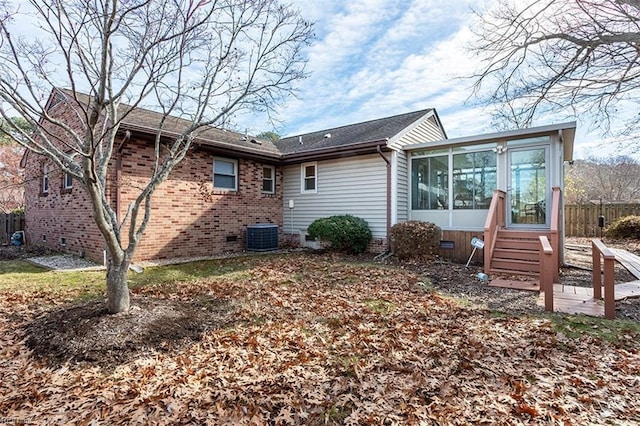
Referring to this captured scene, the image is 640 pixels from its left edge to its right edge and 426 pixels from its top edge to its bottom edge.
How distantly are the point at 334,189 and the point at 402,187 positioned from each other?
93.6 inches

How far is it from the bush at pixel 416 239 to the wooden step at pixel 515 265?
168cm

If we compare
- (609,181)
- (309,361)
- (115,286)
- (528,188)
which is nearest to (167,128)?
(115,286)

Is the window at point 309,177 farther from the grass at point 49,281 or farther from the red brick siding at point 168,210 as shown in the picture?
the grass at point 49,281

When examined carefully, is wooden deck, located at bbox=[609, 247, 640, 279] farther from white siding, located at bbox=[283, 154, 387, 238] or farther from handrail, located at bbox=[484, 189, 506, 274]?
white siding, located at bbox=[283, 154, 387, 238]

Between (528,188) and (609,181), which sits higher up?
(609,181)

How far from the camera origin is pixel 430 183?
34.7 ft

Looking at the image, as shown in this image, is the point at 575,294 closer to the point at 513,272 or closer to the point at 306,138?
the point at 513,272

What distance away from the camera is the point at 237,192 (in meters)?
11.2

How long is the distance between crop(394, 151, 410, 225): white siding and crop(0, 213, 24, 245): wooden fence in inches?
588

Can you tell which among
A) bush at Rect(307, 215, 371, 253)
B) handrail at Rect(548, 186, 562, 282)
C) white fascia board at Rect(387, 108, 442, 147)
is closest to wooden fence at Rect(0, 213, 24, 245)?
bush at Rect(307, 215, 371, 253)

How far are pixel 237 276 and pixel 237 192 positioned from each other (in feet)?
15.2

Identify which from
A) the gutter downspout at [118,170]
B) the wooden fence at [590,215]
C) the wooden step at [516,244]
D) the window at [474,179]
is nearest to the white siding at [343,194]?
the window at [474,179]

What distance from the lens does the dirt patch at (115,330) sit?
3.34 metres

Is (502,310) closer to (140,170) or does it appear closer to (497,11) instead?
(497,11)
